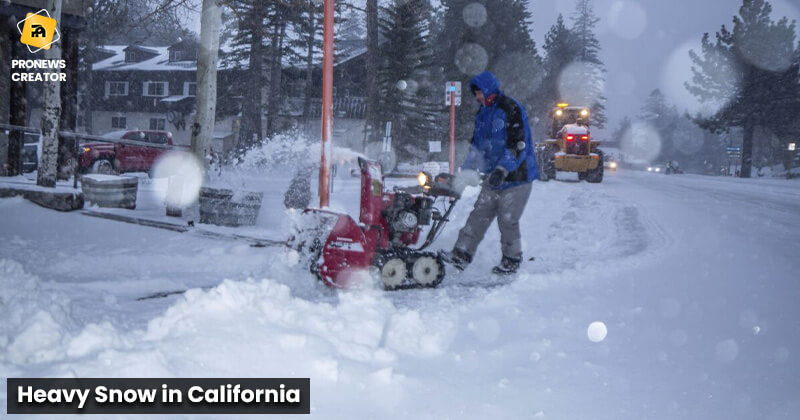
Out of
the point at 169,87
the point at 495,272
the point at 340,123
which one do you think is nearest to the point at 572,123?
the point at 495,272

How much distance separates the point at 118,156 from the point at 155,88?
30.0 m

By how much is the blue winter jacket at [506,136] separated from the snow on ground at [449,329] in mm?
1024

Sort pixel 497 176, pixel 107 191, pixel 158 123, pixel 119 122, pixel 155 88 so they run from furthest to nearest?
pixel 119 122 < pixel 155 88 < pixel 158 123 < pixel 107 191 < pixel 497 176

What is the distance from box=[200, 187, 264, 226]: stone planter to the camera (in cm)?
737

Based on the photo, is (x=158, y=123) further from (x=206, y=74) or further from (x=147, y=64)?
(x=206, y=74)

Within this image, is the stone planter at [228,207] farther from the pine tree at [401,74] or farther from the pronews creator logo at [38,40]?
the pine tree at [401,74]

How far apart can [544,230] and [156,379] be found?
5939mm

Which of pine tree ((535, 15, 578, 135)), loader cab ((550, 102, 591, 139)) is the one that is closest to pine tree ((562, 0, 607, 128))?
pine tree ((535, 15, 578, 135))

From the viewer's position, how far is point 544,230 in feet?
24.2

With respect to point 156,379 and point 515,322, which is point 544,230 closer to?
point 515,322

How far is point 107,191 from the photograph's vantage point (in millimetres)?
7852

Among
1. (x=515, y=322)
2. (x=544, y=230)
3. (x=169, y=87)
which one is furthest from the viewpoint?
(x=169, y=87)

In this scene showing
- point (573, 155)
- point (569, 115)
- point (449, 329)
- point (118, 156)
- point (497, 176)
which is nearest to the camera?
point (449, 329)

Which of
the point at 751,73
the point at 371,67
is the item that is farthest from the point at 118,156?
the point at 751,73
